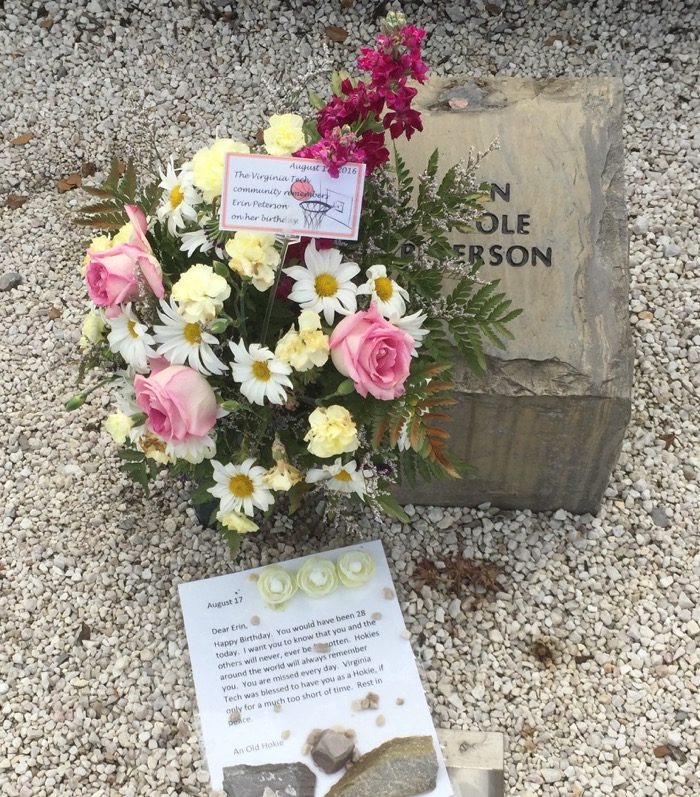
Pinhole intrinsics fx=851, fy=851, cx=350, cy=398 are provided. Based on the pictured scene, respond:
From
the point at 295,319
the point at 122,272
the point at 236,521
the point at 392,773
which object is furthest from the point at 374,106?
the point at 392,773

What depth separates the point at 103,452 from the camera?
2188mm

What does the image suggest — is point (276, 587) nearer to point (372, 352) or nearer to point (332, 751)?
point (332, 751)

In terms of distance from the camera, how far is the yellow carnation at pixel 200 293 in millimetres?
1345

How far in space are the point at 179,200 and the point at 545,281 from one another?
78 cm

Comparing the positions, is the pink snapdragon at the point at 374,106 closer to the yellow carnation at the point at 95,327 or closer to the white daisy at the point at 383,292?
the white daisy at the point at 383,292

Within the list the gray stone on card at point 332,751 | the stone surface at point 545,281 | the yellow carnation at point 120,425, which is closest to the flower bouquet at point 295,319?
the yellow carnation at point 120,425

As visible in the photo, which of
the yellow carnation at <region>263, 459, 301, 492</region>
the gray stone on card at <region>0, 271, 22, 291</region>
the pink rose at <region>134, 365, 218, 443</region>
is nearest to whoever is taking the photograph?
the pink rose at <region>134, 365, 218, 443</region>

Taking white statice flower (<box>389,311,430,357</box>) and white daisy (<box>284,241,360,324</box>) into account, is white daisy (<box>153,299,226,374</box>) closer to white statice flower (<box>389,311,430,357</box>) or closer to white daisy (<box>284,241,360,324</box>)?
white daisy (<box>284,241,360,324</box>)

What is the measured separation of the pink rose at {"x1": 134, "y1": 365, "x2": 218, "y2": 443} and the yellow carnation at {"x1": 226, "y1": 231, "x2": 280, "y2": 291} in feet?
0.60

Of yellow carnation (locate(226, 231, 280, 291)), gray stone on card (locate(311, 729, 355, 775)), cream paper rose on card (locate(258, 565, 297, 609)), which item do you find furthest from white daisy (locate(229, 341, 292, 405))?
gray stone on card (locate(311, 729, 355, 775))

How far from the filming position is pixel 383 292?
4.73 feet

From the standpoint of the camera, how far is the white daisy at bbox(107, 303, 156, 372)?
1.41 m

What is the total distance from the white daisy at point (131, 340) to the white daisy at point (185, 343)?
0.02 m

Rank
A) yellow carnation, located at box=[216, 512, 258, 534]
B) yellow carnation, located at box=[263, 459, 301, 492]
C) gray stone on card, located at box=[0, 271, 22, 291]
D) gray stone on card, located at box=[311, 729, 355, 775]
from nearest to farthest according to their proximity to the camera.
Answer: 1. yellow carnation, located at box=[263, 459, 301, 492]
2. yellow carnation, located at box=[216, 512, 258, 534]
3. gray stone on card, located at box=[311, 729, 355, 775]
4. gray stone on card, located at box=[0, 271, 22, 291]
